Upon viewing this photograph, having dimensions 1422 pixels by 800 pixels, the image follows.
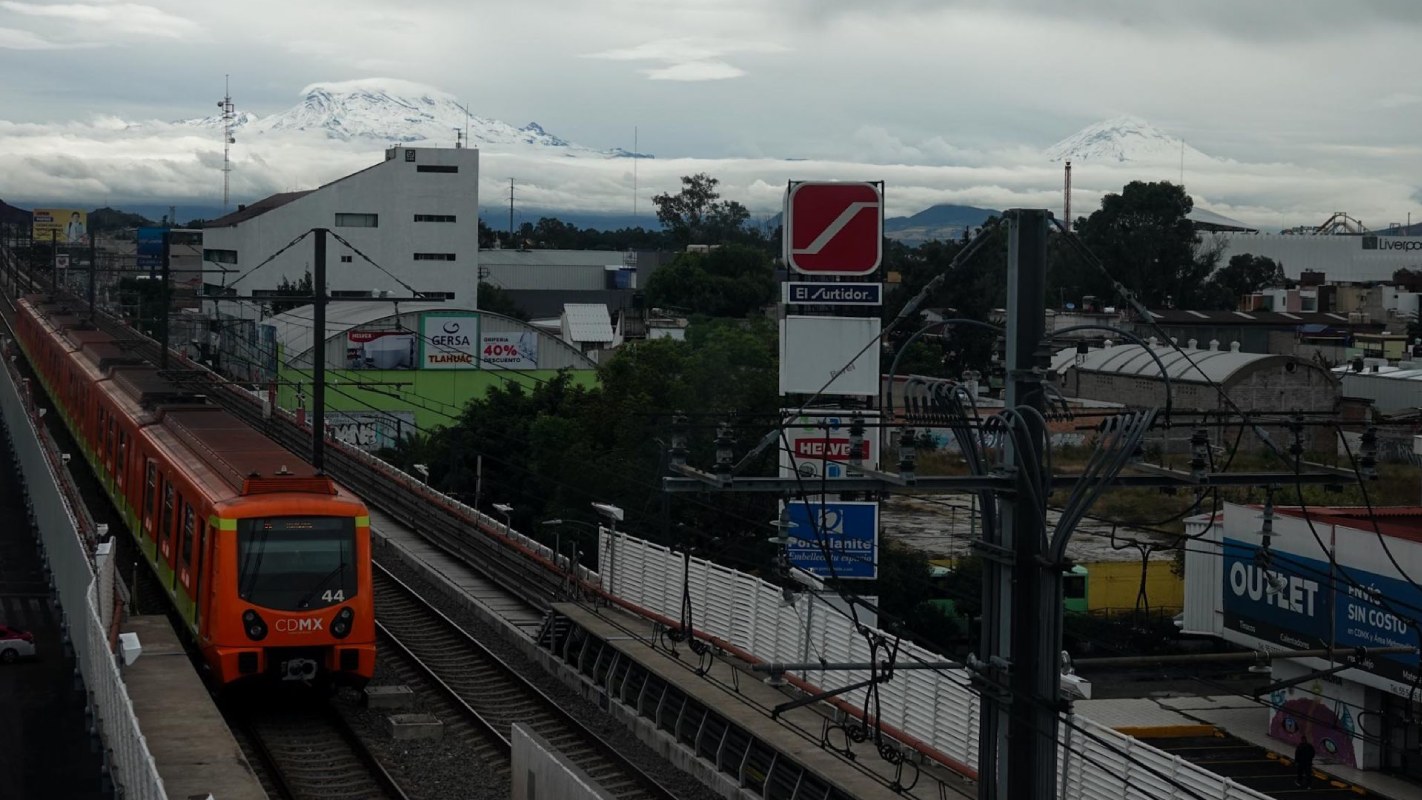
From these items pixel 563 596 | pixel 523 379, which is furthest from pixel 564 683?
pixel 523 379

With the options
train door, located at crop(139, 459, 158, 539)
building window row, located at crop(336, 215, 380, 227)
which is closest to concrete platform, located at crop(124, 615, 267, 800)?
train door, located at crop(139, 459, 158, 539)

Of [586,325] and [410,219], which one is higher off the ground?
[410,219]

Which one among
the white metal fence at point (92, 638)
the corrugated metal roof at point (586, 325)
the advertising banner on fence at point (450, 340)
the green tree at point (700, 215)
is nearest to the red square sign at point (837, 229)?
the white metal fence at point (92, 638)

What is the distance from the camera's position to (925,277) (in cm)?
5884

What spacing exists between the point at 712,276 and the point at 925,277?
3378cm

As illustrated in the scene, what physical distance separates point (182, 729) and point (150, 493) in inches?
299

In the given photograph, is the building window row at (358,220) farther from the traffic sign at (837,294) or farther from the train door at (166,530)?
the train door at (166,530)

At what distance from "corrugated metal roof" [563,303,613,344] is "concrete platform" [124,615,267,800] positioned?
53.2 meters

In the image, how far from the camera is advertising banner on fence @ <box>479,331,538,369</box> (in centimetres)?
6138

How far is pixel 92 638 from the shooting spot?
1459 centimetres

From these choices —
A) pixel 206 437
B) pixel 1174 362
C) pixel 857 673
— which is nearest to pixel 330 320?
pixel 1174 362

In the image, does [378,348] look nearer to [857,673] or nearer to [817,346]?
[817,346]

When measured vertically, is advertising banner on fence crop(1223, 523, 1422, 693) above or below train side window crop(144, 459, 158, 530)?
below

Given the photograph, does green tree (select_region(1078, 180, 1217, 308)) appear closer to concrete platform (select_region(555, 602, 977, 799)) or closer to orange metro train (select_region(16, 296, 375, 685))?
concrete platform (select_region(555, 602, 977, 799))
